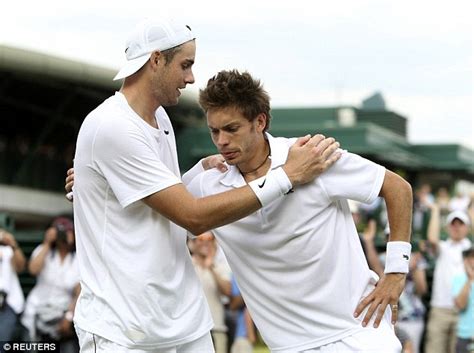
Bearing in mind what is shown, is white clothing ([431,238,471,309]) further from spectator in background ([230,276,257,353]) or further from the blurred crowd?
spectator in background ([230,276,257,353])

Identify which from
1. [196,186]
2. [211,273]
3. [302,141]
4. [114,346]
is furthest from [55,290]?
[302,141]

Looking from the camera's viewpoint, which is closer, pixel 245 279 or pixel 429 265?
pixel 245 279

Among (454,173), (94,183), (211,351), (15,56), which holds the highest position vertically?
(94,183)

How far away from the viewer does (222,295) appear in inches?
464

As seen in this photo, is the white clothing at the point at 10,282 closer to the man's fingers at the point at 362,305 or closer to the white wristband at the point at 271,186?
the man's fingers at the point at 362,305

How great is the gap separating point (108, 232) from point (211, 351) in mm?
754

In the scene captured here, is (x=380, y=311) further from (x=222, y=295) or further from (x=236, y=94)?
(x=222, y=295)

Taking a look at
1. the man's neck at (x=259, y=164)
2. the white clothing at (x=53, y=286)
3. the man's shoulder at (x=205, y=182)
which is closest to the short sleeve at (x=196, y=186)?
the man's shoulder at (x=205, y=182)

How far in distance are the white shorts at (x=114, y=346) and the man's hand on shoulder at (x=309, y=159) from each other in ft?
2.86

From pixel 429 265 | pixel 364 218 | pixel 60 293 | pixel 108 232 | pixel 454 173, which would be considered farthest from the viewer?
pixel 454 173

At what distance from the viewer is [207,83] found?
17.9 feet

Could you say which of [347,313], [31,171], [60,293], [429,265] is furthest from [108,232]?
[31,171]

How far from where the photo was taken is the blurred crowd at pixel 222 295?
11.7m

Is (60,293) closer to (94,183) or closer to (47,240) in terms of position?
(47,240)
